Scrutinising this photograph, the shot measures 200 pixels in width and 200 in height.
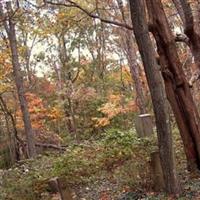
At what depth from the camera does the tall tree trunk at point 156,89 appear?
22.0ft

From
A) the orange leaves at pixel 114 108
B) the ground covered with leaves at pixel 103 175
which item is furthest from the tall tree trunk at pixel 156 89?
the orange leaves at pixel 114 108

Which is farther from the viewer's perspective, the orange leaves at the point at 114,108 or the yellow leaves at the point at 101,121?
the yellow leaves at the point at 101,121

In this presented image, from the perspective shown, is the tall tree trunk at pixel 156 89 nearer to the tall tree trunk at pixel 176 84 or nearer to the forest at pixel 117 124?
the forest at pixel 117 124

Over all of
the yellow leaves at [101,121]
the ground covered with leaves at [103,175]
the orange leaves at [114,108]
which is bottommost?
the ground covered with leaves at [103,175]

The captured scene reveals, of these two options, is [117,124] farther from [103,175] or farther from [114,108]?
[103,175]

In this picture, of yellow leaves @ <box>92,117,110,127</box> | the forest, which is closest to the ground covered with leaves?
the forest

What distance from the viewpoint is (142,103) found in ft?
58.6

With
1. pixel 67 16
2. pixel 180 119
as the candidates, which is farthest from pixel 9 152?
pixel 180 119

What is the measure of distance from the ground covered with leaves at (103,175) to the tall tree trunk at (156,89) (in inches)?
19.8

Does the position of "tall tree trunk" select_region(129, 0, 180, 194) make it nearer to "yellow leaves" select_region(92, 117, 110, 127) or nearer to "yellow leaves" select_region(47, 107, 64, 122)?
"yellow leaves" select_region(92, 117, 110, 127)

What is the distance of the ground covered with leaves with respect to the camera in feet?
25.7

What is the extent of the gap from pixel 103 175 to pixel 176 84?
2.99 meters

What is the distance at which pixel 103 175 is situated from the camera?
1015 cm

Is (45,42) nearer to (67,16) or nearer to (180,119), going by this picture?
(67,16)
